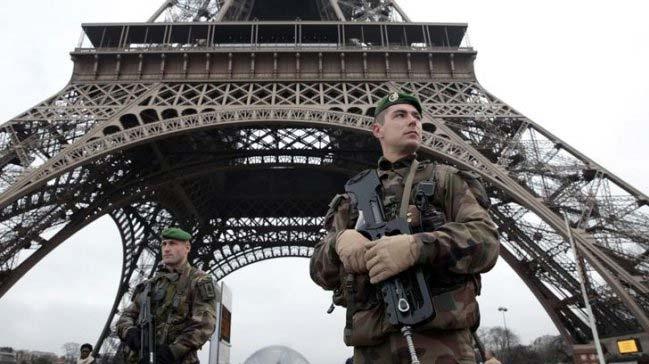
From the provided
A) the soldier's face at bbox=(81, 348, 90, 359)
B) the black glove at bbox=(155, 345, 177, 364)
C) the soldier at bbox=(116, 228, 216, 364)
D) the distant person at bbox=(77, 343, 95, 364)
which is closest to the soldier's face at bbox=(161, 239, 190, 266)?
the soldier at bbox=(116, 228, 216, 364)

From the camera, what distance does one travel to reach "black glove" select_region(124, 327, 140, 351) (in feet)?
10.7

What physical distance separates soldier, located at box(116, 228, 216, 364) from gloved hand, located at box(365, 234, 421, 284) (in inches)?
88.7

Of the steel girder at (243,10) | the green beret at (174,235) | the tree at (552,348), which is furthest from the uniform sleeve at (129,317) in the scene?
the tree at (552,348)

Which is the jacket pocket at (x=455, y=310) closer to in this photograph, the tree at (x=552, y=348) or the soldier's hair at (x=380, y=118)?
the soldier's hair at (x=380, y=118)

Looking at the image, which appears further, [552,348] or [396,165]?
[552,348]

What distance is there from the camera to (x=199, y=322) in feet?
11.4

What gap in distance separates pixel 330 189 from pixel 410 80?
10.2m

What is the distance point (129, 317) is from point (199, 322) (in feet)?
2.11

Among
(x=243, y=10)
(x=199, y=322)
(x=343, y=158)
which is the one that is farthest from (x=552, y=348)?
(x=199, y=322)

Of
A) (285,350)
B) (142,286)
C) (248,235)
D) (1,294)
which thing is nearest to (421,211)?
(285,350)

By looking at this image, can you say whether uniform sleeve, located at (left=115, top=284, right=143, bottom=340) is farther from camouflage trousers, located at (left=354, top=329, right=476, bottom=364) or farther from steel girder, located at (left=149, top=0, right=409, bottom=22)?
steel girder, located at (left=149, top=0, right=409, bottom=22)

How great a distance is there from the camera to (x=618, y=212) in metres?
12.6

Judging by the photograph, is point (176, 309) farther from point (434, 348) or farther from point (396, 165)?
point (434, 348)

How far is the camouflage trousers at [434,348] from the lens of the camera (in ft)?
5.34
